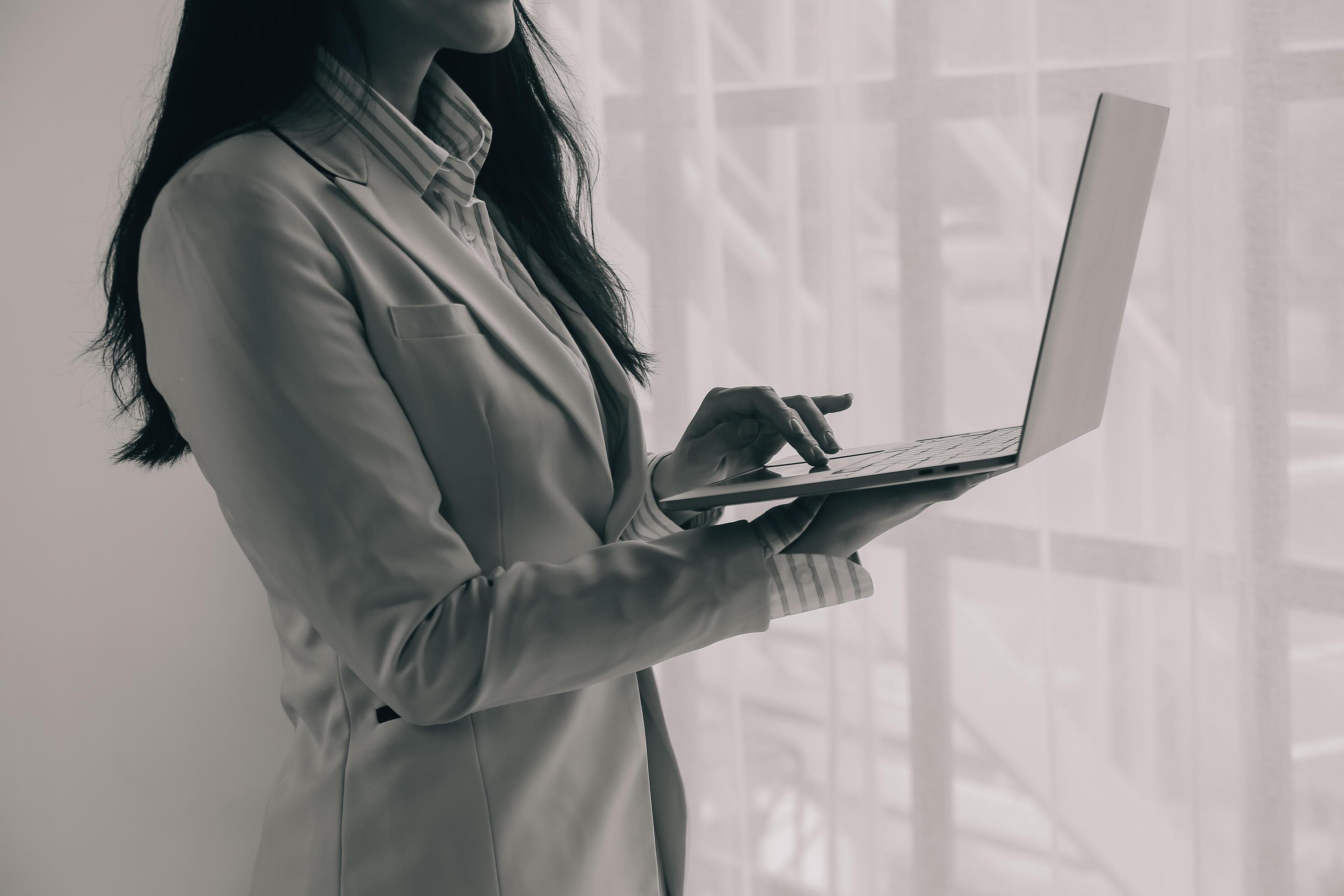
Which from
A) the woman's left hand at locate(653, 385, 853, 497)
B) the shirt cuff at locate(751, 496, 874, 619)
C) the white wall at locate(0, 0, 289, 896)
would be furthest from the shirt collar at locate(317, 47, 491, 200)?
the white wall at locate(0, 0, 289, 896)

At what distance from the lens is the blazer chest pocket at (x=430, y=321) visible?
0.68 meters

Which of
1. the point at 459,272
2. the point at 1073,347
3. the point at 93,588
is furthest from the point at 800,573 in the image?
the point at 93,588

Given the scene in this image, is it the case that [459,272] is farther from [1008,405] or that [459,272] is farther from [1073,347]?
[1008,405]

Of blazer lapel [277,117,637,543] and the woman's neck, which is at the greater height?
the woman's neck

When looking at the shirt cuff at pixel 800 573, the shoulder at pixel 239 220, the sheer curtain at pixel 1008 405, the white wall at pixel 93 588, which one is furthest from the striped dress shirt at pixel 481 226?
the white wall at pixel 93 588

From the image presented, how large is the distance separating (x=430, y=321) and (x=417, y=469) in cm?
11

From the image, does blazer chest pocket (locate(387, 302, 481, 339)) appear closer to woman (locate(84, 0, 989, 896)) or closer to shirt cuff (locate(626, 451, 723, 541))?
woman (locate(84, 0, 989, 896))

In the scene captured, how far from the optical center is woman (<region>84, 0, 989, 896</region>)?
618 mm

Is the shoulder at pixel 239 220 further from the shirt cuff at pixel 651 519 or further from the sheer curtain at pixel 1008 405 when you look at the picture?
the sheer curtain at pixel 1008 405

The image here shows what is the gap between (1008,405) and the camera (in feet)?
5.05

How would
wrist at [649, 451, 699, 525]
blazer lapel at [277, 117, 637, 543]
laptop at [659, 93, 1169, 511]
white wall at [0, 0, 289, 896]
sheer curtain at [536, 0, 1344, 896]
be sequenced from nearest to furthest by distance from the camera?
laptop at [659, 93, 1169, 511] < blazer lapel at [277, 117, 637, 543] < wrist at [649, 451, 699, 525] < sheer curtain at [536, 0, 1344, 896] < white wall at [0, 0, 289, 896]

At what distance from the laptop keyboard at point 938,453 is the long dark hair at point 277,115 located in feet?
1.04

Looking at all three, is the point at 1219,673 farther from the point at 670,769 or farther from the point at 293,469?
the point at 293,469

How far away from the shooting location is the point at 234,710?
2.26 m
